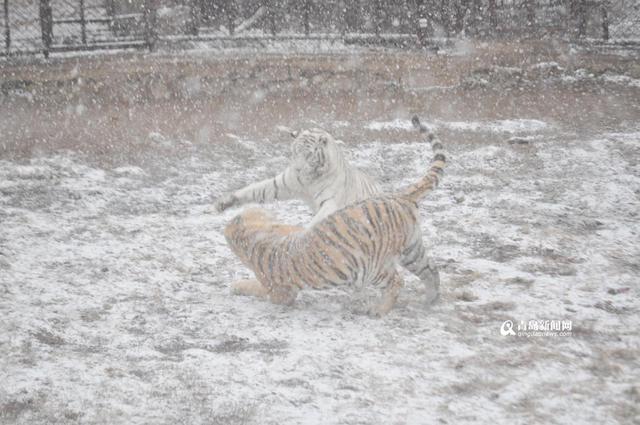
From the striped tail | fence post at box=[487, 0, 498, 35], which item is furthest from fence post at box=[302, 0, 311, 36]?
the striped tail

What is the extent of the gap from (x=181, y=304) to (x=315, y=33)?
31.7 ft

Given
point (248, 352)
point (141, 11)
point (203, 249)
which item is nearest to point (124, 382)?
point (248, 352)

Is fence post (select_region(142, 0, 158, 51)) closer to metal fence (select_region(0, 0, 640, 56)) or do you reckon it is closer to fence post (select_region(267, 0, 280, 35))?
metal fence (select_region(0, 0, 640, 56))

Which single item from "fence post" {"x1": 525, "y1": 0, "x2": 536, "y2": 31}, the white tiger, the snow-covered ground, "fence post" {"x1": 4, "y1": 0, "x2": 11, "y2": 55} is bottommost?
the snow-covered ground

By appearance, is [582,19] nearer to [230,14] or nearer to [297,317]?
[230,14]

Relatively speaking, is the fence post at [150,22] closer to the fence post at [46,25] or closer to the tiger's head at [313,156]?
the fence post at [46,25]

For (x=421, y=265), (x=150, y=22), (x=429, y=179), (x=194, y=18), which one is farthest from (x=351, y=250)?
(x=194, y=18)

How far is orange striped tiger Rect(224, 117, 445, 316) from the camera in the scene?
167 inches

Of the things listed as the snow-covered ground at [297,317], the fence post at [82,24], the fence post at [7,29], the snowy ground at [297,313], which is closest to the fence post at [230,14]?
the fence post at [82,24]

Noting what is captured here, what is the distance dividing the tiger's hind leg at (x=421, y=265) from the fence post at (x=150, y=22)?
910 centimetres

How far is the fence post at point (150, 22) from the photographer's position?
12322mm

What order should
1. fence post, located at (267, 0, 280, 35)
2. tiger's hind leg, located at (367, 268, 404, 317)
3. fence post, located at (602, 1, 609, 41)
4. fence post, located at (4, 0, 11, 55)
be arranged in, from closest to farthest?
tiger's hind leg, located at (367, 268, 404, 317) → fence post, located at (4, 0, 11, 55) → fence post, located at (602, 1, 609, 41) → fence post, located at (267, 0, 280, 35)

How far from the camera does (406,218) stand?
4398 millimetres

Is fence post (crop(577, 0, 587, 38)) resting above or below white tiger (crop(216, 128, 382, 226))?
above
